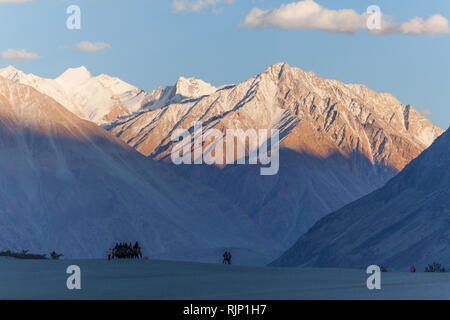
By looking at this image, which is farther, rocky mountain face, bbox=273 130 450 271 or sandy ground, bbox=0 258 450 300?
rocky mountain face, bbox=273 130 450 271

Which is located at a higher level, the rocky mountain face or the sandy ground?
the rocky mountain face

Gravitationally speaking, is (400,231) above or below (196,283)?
above

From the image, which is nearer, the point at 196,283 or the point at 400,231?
the point at 196,283

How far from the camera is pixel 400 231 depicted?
171 metres

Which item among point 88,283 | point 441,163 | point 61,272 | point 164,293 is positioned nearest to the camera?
point 164,293

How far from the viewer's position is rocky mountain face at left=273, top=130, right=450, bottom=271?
6211 inches

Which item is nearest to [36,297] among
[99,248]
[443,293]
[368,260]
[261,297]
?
[261,297]

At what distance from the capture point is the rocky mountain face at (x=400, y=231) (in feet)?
518

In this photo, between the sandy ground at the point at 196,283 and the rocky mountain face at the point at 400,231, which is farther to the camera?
the rocky mountain face at the point at 400,231

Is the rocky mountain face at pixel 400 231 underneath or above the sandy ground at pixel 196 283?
above

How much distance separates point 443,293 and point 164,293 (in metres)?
9.46
